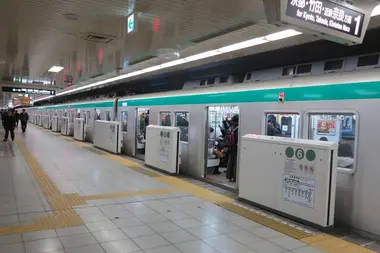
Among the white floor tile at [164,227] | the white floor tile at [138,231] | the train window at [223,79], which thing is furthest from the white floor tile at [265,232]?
the train window at [223,79]

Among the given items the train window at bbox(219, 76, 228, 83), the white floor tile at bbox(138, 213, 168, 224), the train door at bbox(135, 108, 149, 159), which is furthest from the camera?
the train door at bbox(135, 108, 149, 159)

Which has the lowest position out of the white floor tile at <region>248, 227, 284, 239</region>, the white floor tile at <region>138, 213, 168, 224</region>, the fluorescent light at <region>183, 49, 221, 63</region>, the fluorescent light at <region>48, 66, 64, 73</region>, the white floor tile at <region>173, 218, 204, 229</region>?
the white floor tile at <region>173, 218, 204, 229</region>

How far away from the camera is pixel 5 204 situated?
5168mm

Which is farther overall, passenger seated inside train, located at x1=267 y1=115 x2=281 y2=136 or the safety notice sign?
passenger seated inside train, located at x1=267 y1=115 x2=281 y2=136

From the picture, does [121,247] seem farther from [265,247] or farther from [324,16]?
[324,16]

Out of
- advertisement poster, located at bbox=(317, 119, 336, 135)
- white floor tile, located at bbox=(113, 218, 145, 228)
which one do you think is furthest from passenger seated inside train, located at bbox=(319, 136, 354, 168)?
white floor tile, located at bbox=(113, 218, 145, 228)

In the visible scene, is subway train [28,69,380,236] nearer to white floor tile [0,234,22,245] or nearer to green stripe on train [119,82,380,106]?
green stripe on train [119,82,380,106]

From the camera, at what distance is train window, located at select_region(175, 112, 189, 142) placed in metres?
8.76

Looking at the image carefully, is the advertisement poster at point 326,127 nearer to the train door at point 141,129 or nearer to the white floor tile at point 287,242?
the white floor tile at point 287,242

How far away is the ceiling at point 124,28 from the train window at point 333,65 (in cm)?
72

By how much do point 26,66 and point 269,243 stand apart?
8.74 m

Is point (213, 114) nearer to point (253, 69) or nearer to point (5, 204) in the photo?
point (253, 69)

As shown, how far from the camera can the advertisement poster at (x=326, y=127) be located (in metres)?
5.00

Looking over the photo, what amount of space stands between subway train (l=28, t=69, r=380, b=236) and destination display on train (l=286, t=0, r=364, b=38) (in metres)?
1.19
